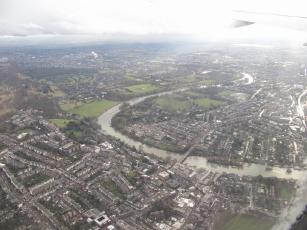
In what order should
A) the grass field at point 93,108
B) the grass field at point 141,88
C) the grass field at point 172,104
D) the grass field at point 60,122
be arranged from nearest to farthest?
the grass field at point 60,122 → the grass field at point 93,108 → the grass field at point 172,104 → the grass field at point 141,88

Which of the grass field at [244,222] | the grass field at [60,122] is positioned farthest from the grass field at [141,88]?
the grass field at [244,222]

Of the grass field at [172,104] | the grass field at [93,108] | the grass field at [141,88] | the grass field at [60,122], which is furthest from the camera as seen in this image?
the grass field at [141,88]

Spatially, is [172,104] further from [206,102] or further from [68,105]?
[68,105]

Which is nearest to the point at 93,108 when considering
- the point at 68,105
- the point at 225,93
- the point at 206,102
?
the point at 68,105

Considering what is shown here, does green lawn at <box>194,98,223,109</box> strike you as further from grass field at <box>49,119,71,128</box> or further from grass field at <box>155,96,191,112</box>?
grass field at <box>49,119,71,128</box>

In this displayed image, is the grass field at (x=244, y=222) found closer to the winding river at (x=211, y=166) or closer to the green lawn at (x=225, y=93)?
the winding river at (x=211, y=166)

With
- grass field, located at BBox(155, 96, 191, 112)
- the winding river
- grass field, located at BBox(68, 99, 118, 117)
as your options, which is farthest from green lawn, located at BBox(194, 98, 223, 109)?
the winding river
